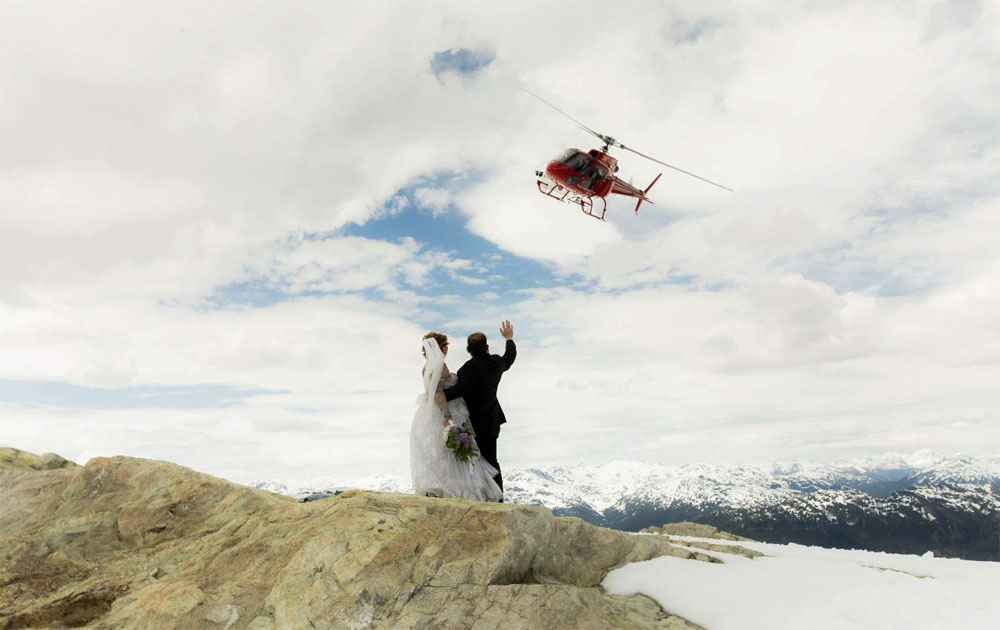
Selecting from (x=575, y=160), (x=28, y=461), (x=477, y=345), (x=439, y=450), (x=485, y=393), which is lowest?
(x=28, y=461)

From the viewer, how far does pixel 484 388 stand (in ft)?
50.1

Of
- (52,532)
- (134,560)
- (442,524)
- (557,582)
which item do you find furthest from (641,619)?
(52,532)

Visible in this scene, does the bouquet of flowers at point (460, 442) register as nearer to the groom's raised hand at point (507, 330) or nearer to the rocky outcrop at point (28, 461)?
the groom's raised hand at point (507, 330)

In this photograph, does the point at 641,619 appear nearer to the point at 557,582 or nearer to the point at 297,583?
the point at 557,582

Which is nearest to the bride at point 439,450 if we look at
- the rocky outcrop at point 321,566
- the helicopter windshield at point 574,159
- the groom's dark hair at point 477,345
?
the groom's dark hair at point 477,345

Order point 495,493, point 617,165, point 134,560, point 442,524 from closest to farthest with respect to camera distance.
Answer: point 442,524 → point 134,560 → point 495,493 → point 617,165

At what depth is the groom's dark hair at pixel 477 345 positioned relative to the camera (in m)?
15.2

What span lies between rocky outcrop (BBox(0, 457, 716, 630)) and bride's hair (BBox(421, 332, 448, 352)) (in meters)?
4.23

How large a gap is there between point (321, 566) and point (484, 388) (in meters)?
6.18

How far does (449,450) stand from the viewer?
1495 cm

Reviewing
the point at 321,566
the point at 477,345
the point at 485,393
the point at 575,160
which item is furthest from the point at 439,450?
the point at 575,160

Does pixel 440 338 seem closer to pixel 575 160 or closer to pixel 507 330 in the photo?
pixel 507 330

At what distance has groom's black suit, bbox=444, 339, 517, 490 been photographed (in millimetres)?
15123

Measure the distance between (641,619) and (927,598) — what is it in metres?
4.97
